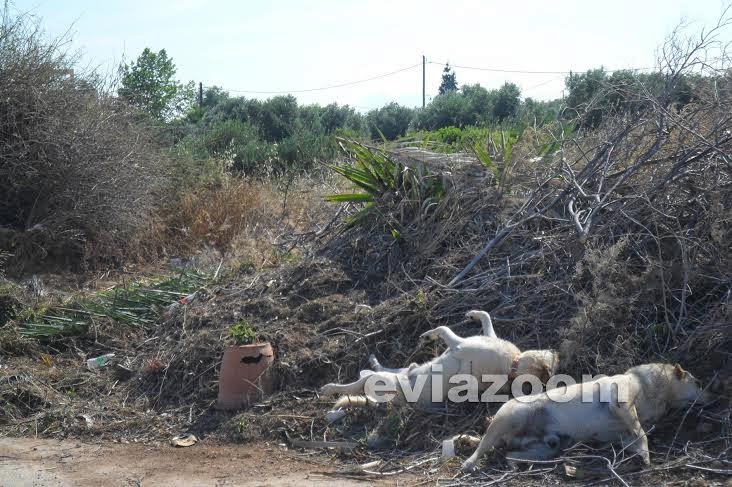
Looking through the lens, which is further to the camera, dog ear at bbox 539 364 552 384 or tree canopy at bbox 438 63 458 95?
tree canopy at bbox 438 63 458 95

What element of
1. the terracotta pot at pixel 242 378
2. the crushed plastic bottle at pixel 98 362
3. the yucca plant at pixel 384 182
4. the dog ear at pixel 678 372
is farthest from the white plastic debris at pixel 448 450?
the crushed plastic bottle at pixel 98 362

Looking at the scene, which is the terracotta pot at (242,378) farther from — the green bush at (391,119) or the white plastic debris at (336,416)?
the green bush at (391,119)

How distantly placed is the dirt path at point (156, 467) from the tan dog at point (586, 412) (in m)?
0.59

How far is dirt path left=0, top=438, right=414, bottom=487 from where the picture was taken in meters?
4.61

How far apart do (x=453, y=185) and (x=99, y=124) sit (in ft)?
20.5

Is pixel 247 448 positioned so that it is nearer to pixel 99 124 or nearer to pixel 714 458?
pixel 714 458

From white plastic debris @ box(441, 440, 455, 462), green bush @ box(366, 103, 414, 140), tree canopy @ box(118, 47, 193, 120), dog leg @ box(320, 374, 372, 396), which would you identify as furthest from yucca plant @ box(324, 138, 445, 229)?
green bush @ box(366, 103, 414, 140)

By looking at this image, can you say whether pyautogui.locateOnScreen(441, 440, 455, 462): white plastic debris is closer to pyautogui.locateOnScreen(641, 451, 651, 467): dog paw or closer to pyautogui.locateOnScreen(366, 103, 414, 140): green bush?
pyautogui.locateOnScreen(641, 451, 651, 467): dog paw

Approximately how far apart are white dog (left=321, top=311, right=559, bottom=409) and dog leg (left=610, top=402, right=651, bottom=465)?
2.16ft

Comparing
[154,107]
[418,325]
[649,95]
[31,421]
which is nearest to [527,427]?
[418,325]

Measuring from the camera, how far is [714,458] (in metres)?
4.09

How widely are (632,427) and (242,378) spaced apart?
2854 mm

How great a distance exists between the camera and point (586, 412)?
4355mm

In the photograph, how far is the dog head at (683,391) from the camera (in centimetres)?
446
